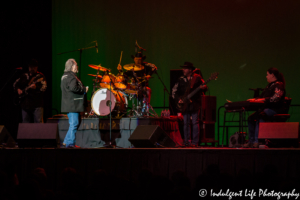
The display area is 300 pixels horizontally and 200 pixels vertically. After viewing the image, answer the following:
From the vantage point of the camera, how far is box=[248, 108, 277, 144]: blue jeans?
239 inches

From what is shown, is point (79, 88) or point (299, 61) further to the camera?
point (299, 61)

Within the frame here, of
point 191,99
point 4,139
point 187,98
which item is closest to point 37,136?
point 4,139

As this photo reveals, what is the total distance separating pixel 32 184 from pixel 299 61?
9.17 metres

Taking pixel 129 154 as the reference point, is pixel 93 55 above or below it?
above

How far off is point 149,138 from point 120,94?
350 centimetres

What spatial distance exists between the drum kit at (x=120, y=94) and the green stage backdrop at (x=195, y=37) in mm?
2069

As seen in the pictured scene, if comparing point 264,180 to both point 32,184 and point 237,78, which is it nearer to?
point 32,184

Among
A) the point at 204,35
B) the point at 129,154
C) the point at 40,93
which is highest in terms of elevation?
the point at 204,35

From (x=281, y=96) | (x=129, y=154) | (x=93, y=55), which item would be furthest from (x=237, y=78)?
(x=129, y=154)

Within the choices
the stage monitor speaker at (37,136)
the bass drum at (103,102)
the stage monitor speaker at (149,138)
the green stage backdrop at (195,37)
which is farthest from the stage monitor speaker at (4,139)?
the green stage backdrop at (195,37)

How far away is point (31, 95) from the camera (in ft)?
22.0

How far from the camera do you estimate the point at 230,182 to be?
3.04 m

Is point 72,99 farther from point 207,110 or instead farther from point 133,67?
point 207,110

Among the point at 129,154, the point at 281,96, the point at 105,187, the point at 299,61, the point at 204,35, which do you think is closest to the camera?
the point at 105,187
